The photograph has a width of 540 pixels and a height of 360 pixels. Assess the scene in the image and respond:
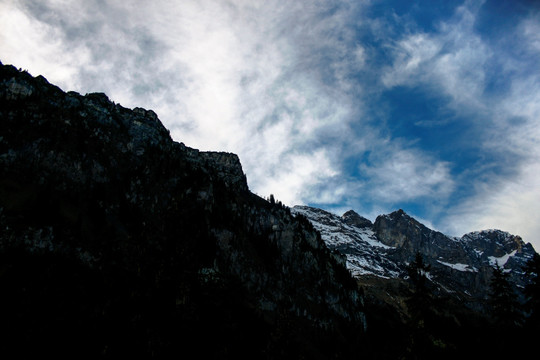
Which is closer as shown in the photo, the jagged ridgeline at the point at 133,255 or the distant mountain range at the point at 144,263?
the jagged ridgeline at the point at 133,255

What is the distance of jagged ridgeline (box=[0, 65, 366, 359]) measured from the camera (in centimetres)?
1575

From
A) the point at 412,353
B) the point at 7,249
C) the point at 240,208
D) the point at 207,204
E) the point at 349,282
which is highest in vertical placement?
the point at 240,208

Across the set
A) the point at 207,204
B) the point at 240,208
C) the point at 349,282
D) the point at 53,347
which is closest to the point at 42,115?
the point at 207,204

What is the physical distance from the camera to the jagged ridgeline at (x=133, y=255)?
51.7ft

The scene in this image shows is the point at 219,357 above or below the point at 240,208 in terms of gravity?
below

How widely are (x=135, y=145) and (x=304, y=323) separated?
121 metres

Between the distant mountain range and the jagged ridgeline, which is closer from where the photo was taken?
the jagged ridgeline

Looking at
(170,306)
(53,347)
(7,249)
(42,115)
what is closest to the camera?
(170,306)

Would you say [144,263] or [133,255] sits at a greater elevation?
[133,255]

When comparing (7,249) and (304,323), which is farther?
(304,323)

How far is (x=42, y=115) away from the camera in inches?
4473

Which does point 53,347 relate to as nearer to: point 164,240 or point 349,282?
point 164,240

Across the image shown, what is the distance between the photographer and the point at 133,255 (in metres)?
14.9

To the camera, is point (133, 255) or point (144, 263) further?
point (144, 263)
